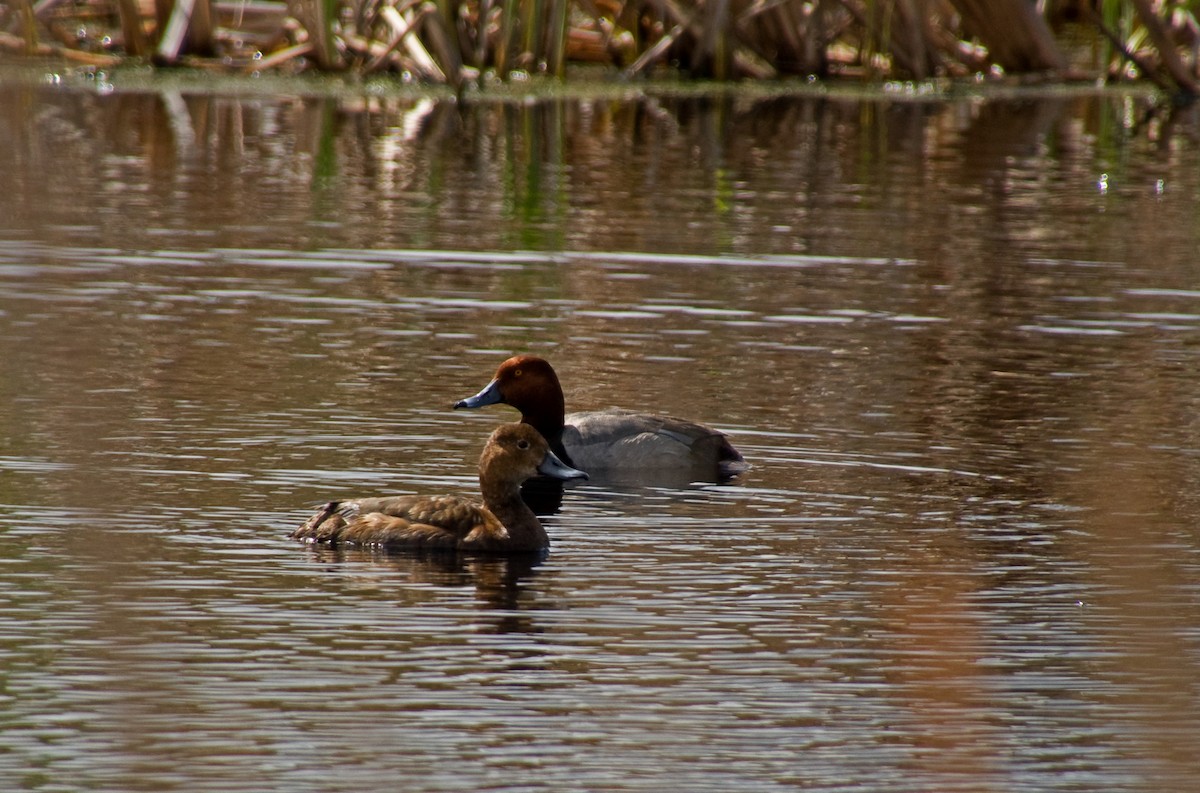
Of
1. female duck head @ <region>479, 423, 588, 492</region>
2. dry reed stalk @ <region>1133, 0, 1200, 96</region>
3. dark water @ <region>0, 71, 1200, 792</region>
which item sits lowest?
dark water @ <region>0, 71, 1200, 792</region>

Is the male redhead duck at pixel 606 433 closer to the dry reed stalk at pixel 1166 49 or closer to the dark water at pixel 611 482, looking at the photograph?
the dark water at pixel 611 482

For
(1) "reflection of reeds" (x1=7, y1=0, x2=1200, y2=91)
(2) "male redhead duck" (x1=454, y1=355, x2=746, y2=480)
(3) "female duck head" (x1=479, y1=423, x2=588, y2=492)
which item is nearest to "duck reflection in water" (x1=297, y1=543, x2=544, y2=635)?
(3) "female duck head" (x1=479, y1=423, x2=588, y2=492)

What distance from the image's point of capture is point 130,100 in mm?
23609

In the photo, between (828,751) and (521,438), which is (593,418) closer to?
(521,438)

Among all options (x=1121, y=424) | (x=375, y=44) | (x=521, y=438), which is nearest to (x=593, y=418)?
(x=521, y=438)

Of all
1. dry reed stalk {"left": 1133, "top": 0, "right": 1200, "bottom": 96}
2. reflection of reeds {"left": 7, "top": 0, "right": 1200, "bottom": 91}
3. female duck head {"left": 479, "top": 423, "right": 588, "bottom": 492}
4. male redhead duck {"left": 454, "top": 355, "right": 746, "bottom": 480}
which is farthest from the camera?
reflection of reeds {"left": 7, "top": 0, "right": 1200, "bottom": 91}

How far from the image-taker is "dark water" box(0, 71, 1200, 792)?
554 cm

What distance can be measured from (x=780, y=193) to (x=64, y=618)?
1202 centimetres

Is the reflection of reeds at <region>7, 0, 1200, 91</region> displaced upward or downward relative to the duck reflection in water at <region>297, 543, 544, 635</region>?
upward

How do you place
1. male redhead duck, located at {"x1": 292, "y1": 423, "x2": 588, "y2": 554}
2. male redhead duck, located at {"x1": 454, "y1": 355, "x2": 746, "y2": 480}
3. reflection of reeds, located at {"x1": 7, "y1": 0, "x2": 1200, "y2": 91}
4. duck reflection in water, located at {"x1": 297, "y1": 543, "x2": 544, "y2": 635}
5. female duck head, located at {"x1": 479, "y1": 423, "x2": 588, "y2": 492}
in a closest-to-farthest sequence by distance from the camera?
duck reflection in water, located at {"x1": 297, "y1": 543, "x2": 544, "y2": 635}, male redhead duck, located at {"x1": 292, "y1": 423, "x2": 588, "y2": 554}, female duck head, located at {"x1": 479, "y1": 423, "x2": 588, "y2": 492}, male redhead duck, located at {"x1": 454, "y1": 355, "x2": 746, "y2": 480}, reflection of reeds, located at {"x1": 7, "y1": 0, "x2": 1200, "y2": 91}

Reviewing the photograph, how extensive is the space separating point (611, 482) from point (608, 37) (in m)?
16.3

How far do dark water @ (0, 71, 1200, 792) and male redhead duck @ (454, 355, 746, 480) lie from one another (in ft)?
0.63

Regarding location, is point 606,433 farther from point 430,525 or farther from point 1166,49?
point 1166,49

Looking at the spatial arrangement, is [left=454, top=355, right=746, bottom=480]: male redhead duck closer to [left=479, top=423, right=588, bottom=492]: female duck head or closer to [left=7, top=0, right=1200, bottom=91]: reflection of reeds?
[left=479, top=423, right=588, bottom=492]: female duck head
